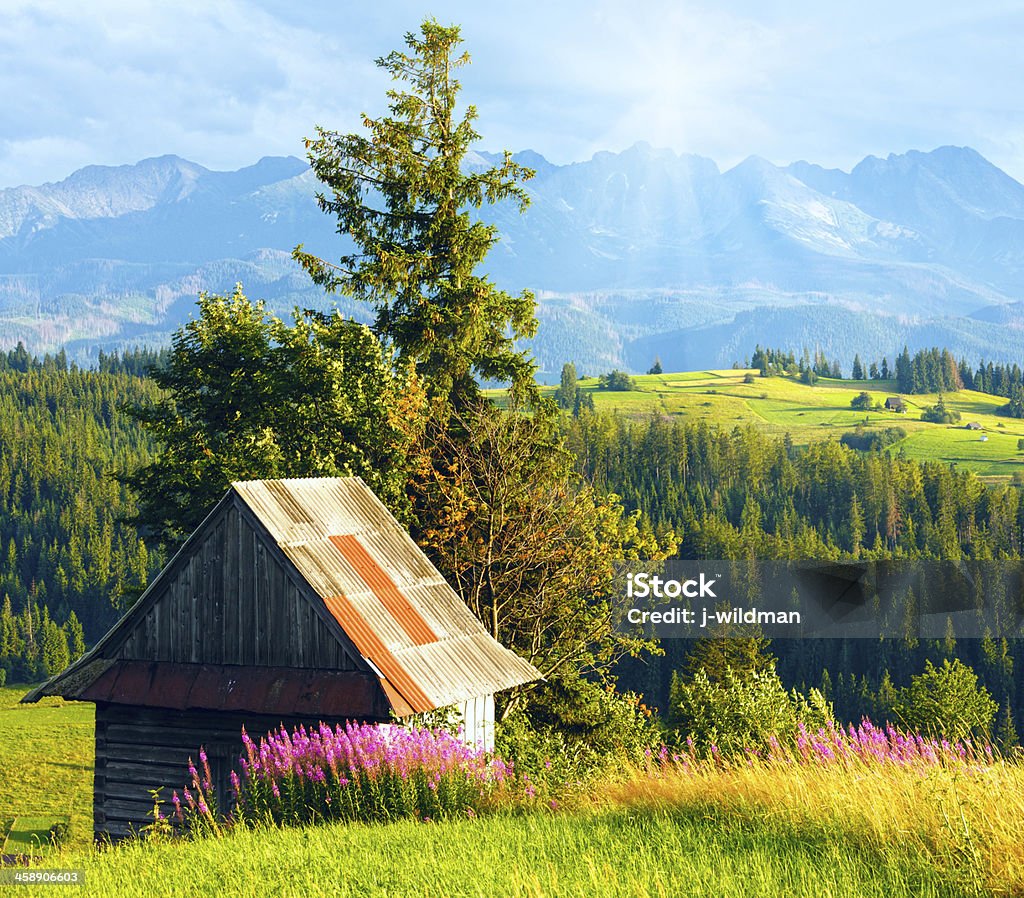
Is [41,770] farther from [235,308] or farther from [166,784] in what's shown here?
[166,784]

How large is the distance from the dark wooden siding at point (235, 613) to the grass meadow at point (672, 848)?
5789mm

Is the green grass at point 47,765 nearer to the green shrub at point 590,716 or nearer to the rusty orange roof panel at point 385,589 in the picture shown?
the green shrub at point 590,716

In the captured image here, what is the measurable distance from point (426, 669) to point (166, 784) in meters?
5.30

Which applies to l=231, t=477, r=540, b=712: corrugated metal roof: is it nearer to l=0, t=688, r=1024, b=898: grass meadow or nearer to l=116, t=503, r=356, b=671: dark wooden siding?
l=116, t=503, r=356, b=671: dark wooden siding

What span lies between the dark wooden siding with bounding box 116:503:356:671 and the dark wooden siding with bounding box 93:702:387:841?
1098mm

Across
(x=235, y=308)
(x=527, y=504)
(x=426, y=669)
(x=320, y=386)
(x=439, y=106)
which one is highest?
(x=439, y=106)

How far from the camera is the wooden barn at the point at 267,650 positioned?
17531mm

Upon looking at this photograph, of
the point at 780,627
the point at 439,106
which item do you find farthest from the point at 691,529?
the point at 439,106

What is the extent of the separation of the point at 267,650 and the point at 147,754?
11.7ft

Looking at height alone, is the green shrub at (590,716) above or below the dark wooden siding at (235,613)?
below

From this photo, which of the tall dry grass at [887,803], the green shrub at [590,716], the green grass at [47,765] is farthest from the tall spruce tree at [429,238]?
the green grass at [47,765]

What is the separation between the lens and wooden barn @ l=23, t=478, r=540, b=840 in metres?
17.5

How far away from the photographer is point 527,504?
2792 cm

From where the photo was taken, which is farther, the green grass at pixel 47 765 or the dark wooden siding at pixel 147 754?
the green grass at pixel 47 765
